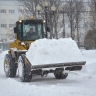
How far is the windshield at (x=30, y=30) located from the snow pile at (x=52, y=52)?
274 centimetres

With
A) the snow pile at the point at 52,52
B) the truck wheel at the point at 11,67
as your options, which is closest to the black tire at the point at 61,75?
the snow pile at the point at 52,52

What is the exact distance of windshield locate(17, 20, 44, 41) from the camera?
687 inches

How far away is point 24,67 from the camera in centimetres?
1512

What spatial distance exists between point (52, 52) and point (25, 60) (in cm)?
124

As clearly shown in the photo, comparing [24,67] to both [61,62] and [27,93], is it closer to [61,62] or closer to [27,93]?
[61,62]

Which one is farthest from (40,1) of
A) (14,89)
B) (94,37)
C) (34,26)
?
(14,89)

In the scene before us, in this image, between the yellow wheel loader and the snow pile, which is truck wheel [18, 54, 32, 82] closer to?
the yellow wheel loader

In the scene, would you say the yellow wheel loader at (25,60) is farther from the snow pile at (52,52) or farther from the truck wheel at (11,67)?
the snow pile at (52,52)

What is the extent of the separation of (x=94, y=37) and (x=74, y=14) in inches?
125

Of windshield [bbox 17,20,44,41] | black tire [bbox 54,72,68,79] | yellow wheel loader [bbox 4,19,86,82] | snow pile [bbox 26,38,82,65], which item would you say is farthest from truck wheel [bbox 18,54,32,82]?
windshield [bbox 17,20,44,41]

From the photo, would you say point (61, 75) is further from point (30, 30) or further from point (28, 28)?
point (28, 28)

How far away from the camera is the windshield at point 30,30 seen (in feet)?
57.2

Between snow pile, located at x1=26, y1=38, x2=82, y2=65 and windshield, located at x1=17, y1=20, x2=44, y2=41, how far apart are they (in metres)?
2.74

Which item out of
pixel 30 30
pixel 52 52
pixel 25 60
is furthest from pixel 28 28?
pixel 52 52
